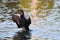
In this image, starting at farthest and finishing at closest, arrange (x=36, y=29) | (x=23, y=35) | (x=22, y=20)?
(x=36, y=29) < (x=22, y=20) < (x=23, y=35)

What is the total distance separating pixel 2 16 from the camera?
1203 centimetres

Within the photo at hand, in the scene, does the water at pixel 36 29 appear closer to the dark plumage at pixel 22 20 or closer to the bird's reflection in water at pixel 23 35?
the bird's reflection in water at pixel 23 35

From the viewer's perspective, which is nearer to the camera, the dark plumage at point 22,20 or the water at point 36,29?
the water at point 36,29

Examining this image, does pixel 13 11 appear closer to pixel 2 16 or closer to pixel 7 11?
pixel 7 11

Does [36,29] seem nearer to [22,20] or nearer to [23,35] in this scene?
[22,20]

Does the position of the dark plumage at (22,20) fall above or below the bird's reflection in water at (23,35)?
above

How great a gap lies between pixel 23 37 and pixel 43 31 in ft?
2.57

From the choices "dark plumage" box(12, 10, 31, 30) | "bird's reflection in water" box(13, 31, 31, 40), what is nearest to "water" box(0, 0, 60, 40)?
"bird's reflection in water" box(13, 31, 31, 40)

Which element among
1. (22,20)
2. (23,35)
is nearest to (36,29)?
(22,20)

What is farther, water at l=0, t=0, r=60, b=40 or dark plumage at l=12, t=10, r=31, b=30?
dark plumage at l=12, t=10, r=31, b=30

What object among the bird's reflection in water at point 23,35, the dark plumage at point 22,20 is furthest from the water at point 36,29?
the dark plumage at point 22,20

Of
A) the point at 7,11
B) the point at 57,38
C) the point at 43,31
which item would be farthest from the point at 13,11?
the point at 57,38

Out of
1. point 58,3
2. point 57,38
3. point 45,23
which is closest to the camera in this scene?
point 57,38

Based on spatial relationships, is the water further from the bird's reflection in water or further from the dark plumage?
the dark plumage
